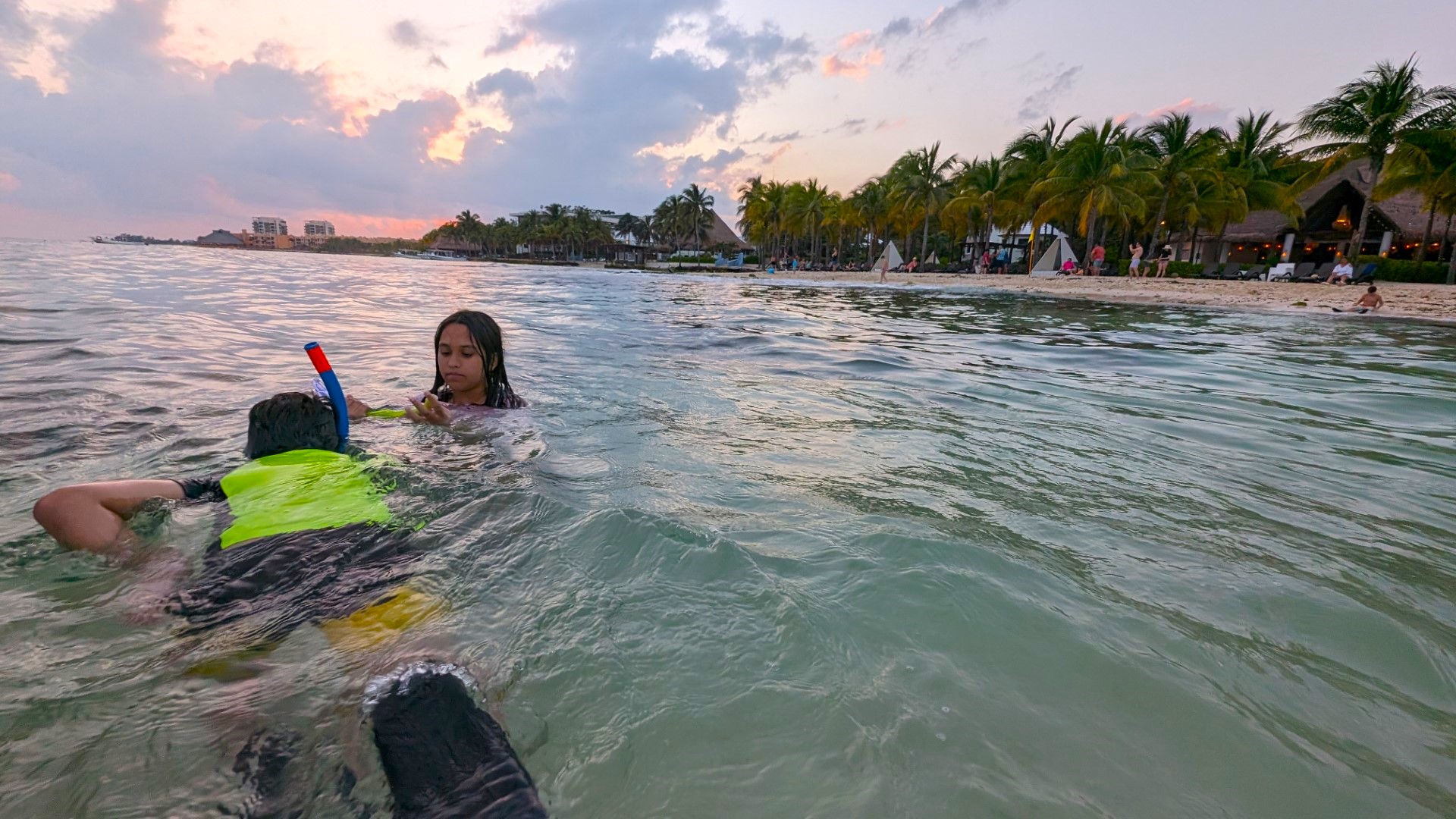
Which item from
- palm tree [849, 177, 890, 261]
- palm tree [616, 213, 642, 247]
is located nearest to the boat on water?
palm tree [616, 213, 642, 247]

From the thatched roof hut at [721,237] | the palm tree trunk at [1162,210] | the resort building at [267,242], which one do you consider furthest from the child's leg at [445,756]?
the resort building at [267,242]

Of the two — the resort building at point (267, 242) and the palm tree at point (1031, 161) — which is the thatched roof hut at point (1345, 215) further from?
the resort building at point (267, 242)

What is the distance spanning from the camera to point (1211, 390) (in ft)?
19.9

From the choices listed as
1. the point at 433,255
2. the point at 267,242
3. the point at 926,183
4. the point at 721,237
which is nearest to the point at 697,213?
the point at 721,237

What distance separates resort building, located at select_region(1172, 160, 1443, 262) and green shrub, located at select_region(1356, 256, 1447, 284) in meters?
4.27

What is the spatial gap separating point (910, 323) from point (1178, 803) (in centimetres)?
1224

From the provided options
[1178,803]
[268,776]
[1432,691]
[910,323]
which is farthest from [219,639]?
[910,323]

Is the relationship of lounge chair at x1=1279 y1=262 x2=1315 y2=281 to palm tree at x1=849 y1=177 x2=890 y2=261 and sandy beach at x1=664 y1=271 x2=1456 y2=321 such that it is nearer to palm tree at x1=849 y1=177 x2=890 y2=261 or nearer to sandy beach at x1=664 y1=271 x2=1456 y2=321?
sandy beach at x1=664 y1=271 x2=1456 y2=321

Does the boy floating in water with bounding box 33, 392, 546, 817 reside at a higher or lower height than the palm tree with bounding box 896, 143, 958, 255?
lower

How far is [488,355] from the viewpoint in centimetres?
414

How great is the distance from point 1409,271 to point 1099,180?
13.2 metres

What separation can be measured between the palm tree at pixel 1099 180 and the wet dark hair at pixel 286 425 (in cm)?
3792

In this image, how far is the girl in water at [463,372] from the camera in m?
3.79

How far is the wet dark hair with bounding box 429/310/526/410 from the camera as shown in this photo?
12.9 ft
